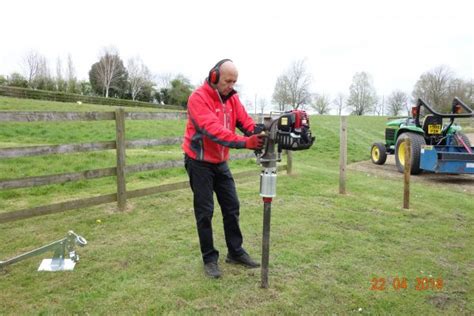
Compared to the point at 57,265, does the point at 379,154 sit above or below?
above

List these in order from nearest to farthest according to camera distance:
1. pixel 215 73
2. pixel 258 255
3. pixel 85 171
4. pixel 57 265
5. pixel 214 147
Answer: pixel 215 73, pixel 214 147, pixel 57 265, pixel 258 255, pixel 85 171

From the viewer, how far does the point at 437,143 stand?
9.69 meters

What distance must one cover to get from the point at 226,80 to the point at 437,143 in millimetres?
7943

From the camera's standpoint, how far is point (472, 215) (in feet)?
20.1

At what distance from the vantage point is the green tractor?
8758 mm

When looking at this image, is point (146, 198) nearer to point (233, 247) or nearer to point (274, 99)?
point (233, 247)

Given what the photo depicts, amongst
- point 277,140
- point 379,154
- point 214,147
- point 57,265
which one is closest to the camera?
A: point 277,140

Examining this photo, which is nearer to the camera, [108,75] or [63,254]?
[63,254]

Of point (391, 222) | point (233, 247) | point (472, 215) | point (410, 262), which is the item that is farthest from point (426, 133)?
point (233, 247)

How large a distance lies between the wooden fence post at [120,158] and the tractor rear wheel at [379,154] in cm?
822

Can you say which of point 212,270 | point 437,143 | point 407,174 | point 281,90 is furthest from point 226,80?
point 281,90

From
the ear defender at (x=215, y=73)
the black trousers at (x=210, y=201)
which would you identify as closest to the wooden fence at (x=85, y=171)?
the black trousers at (x=210, y=201)

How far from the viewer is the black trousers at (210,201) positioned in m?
3.64

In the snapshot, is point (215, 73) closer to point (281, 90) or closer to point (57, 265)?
point (57, 265)
